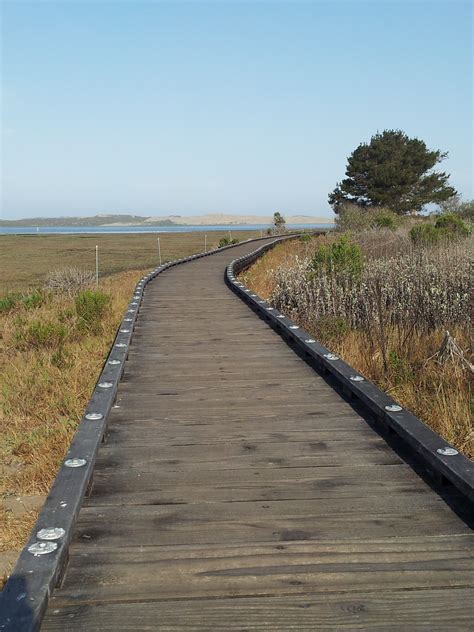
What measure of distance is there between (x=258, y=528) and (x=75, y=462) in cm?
110

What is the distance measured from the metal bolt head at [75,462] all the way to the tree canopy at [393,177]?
4628 cm

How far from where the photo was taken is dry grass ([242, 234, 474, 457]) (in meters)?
5.21

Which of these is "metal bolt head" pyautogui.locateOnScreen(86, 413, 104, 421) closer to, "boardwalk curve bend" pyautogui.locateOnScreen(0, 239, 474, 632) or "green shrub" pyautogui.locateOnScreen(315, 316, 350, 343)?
"boardwalk curve bend" pyautogui.locateOnScreen(0, 239, 474, 632)

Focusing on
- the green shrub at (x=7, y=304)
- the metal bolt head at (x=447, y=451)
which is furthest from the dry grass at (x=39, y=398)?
the metal bolt head at (x=447, y=451)

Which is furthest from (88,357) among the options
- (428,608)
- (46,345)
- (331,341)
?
(428,608)

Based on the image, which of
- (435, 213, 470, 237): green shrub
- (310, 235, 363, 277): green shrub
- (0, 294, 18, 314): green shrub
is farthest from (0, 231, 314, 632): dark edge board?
(435, 213, 470, 237): green shrub

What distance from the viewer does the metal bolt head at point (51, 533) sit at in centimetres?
243

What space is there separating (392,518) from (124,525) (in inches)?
49.6

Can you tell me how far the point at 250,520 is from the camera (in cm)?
277

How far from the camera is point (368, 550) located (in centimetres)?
251

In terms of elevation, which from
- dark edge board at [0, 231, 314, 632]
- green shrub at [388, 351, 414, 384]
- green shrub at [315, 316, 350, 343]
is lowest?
green shrub at [388, 351, 414, 384]

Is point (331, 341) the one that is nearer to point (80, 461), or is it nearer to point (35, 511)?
point (35, 511)

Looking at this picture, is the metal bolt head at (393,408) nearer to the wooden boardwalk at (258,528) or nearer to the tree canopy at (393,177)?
the wooden boardwalk at (258,528)

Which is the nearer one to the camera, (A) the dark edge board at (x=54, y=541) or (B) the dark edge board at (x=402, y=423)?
(A) the dark edge board at (x=54, y=541)
